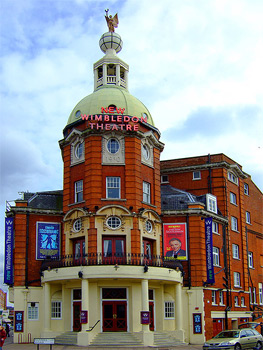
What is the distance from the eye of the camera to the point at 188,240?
138ft

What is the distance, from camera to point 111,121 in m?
39.6

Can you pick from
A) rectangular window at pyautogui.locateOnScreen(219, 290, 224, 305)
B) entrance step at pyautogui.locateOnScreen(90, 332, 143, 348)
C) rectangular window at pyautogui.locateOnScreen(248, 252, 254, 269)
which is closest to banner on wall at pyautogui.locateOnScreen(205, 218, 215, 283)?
rectangular window at pyautogui.locateOnScreen(219, 290, 224, 305)

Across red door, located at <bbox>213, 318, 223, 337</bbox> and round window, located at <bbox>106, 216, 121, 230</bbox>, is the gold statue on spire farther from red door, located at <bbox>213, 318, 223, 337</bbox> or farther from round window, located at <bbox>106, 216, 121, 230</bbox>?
red door, located at <bbox>213, 318, 223, 337</bbox>

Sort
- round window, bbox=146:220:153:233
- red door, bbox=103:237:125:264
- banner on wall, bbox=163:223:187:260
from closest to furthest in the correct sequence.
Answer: red door, bbox=103:237:125:264
round window, bbox=146:220:153:233
banner on wall, bbox=163:223:187:260

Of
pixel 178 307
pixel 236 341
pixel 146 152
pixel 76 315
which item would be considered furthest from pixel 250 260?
pixel 76 315

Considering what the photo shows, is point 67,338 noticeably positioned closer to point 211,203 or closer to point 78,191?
point 78,191

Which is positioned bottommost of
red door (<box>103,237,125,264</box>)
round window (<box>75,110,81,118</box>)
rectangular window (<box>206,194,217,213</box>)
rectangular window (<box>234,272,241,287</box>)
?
rectangular window (<box>234,272,241,287</box>)

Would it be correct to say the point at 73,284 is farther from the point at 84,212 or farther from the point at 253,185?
the point at 253,185

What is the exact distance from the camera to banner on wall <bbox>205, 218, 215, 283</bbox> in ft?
135

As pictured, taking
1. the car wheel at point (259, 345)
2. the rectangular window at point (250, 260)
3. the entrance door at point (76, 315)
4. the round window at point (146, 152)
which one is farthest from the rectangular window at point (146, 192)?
the rectangular window at point (250, 260)

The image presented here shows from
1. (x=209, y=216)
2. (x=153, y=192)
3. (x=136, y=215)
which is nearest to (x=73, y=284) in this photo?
(x=136, y=215)

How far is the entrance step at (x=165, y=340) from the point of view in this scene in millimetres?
35447

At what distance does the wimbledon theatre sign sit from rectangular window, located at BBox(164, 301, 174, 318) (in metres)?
13.8

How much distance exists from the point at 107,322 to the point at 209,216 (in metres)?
13.6
